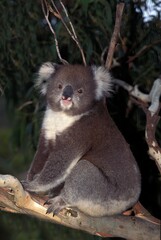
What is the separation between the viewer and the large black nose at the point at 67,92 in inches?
109

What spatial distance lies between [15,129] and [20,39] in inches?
31.0

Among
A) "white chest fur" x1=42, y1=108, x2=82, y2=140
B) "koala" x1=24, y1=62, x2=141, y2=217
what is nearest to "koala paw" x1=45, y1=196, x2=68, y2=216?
"koala" x1=24, y1=62, x2=141, y2=217

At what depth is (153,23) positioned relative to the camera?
149 inches

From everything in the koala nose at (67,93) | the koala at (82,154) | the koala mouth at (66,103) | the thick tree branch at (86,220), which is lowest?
the thick tree branch at (86,220)

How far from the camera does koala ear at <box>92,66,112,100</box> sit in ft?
9.62

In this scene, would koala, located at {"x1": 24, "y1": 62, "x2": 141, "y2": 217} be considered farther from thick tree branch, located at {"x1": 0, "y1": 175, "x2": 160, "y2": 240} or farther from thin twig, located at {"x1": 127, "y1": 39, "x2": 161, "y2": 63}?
thin twig, located at {"x1": 127, "y1": 39, "x2": 161, "y2": 63}

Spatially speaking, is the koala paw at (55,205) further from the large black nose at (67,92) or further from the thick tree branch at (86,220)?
the large black nose at (67,92)

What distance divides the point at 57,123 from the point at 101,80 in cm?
35

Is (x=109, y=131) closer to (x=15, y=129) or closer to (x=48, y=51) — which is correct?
(x=48, y=51)

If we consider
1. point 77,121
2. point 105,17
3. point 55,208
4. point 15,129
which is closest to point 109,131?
point 77,121

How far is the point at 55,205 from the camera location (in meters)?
2.47

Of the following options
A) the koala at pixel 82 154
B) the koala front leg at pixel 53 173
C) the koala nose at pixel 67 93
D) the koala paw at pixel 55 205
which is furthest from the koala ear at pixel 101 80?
the koala paw at pixel 55 205

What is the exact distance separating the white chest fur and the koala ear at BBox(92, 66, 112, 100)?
0.71ft

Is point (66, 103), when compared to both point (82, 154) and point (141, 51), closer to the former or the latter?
point (82, 154)
